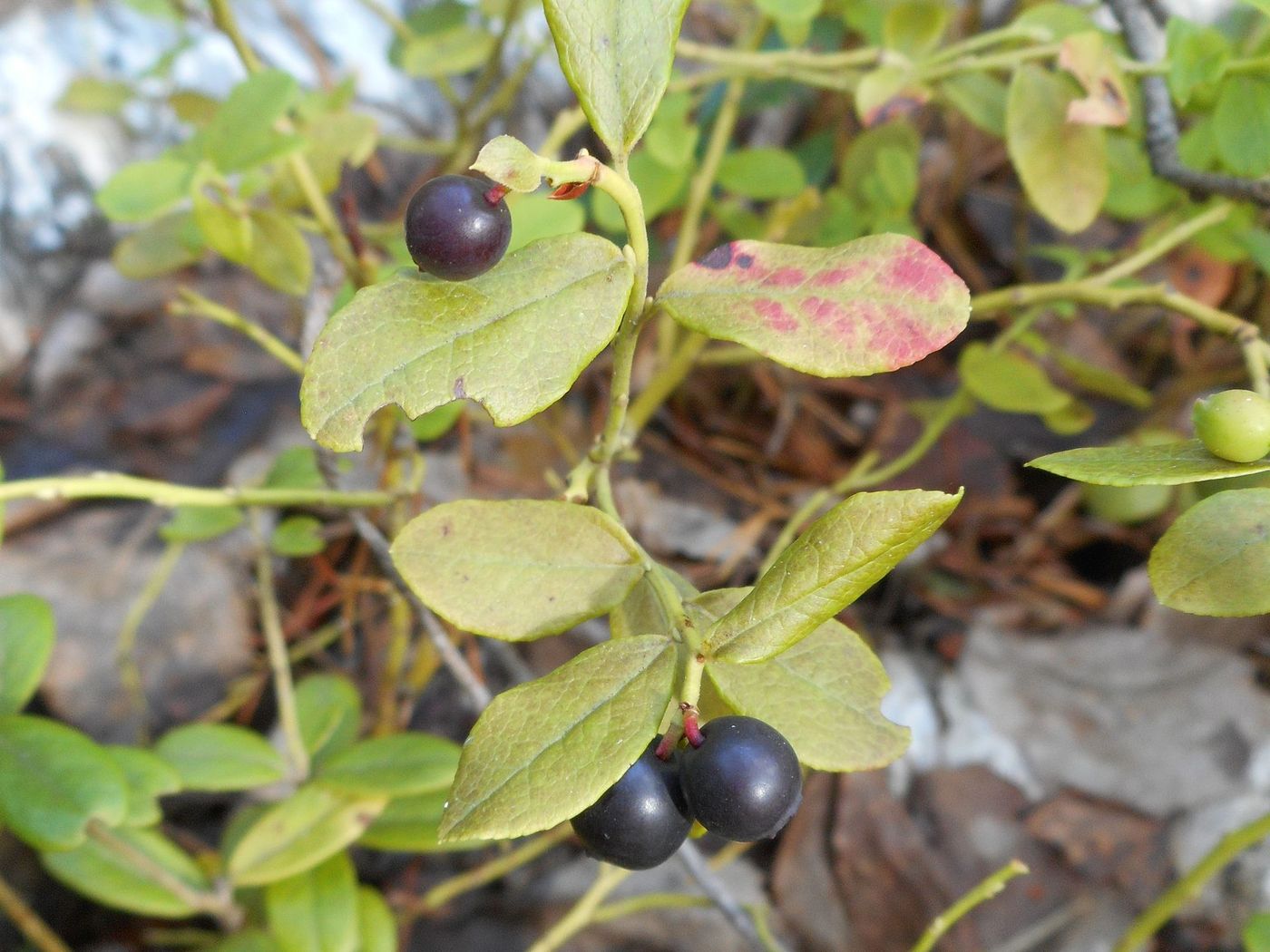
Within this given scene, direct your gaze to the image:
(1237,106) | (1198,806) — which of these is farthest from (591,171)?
(1198,806)

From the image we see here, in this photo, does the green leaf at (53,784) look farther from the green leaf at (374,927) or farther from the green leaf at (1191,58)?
the green leaf at (1191,58)

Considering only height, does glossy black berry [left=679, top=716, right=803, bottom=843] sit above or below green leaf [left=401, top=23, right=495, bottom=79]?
below

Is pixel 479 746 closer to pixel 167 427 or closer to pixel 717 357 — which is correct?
pixel 717 357

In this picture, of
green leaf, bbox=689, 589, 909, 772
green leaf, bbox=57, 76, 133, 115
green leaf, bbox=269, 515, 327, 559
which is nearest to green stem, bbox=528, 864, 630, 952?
green leaf, bbox=689, 589, 909, 772

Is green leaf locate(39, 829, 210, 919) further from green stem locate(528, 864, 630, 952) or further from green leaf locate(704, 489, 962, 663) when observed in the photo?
green leaf locate(704, 489, 962, 663)

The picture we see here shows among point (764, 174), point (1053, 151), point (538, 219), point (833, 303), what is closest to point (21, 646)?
point (538, 219)

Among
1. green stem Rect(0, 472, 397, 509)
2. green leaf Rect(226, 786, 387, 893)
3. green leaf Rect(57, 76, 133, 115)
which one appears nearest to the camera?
green stem Rect(0, 472, 397, 509)
